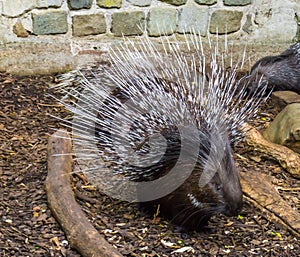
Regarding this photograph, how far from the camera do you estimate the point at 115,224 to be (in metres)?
2.95

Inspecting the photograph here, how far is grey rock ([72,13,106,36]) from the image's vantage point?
4473 millimetres

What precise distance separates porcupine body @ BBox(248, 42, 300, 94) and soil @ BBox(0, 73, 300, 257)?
1.16m

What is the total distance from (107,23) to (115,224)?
6.68ft

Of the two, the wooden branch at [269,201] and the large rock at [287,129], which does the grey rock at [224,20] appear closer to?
the large rock at [287,129]

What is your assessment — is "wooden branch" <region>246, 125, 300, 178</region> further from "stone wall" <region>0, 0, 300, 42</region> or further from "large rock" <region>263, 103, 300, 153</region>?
"stone wall" <region>0, 0, 300, 42</region>

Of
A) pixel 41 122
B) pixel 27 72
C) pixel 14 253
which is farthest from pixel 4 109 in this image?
pixel 14 253

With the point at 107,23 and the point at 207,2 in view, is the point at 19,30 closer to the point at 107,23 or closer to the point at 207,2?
the point at 107,23

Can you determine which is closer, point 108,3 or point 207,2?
point 108,3

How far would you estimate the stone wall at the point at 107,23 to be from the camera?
441 cm

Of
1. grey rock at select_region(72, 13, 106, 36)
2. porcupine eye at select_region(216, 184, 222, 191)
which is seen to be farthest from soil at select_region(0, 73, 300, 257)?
grey rock at select_region(72, 13, 106, 36)

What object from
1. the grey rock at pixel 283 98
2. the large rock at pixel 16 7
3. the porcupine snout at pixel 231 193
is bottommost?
the grey rock at pixel 283 98

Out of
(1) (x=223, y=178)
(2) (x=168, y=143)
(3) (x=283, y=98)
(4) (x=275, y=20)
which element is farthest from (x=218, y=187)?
(4) (x=275, y=20)

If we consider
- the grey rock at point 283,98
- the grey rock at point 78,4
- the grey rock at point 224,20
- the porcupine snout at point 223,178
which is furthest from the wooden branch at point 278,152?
the grey rock at point 78,4

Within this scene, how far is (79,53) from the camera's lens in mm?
4582
